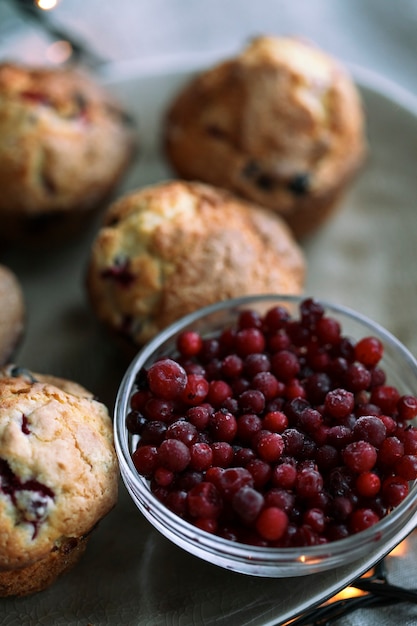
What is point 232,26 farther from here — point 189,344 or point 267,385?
point 267,385

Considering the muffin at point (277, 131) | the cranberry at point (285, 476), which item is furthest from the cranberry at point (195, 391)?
the muffin at point (277, 131)

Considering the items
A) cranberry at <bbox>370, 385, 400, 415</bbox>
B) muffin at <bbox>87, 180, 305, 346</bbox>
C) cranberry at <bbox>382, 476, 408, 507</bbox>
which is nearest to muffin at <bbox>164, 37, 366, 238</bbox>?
muffin at <bbox>87, 180, 305, 346</bbox>

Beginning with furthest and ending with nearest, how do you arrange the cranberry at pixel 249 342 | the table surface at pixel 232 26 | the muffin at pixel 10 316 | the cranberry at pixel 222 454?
1. the table surface at pixel 232 26
2. the muffin at pixel 10 316
3. the cranberry at pixel 249 342
4. the cranberry at pixel 222 454

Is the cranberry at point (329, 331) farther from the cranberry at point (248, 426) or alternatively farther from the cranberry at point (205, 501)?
the cranberry at point (205, 501)

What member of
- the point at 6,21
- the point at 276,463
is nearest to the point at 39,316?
the point at 276,463

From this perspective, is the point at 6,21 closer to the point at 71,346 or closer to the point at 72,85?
the point at 72,85

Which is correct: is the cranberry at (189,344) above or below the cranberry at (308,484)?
below

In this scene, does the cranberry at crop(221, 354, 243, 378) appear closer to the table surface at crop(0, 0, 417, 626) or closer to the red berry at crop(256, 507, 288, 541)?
the red berry at crop(256, 507, 288, 541)
